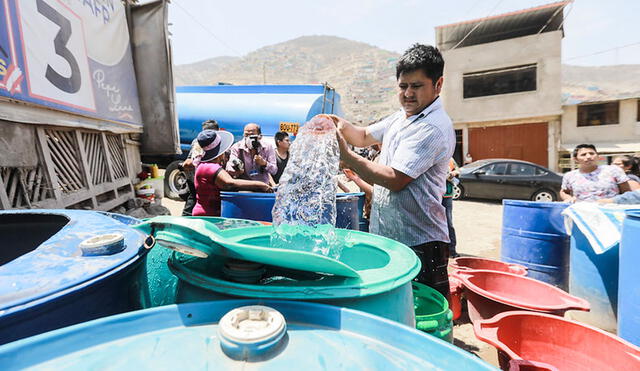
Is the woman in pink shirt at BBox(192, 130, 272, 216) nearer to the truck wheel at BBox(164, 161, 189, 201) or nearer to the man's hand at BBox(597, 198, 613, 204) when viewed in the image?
the man's hand at BBox(597, 198, 613, 204)

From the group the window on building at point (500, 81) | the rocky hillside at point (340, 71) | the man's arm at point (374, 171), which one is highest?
the rocky hillside at point (340, 71)

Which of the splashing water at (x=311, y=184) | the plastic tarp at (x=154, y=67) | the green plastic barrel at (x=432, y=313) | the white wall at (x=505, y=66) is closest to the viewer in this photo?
the green plastic barrel at (x=432, y=313)

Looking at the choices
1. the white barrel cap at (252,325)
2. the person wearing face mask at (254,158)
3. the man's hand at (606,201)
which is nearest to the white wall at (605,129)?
the man's hand at (606,201)

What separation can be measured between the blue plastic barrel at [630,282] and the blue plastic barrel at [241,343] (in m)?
2.18

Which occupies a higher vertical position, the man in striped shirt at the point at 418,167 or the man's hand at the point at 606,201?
the man in striped shirt at the point at 418,167

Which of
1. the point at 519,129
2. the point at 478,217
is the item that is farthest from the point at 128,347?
the point at 519,129

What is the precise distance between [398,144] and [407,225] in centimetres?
48

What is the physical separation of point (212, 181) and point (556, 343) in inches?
108

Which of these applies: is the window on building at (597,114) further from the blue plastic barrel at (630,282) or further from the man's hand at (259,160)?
the man's hand at (259,160)

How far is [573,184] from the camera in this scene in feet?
13.8

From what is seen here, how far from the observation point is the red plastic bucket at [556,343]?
65.8 inches

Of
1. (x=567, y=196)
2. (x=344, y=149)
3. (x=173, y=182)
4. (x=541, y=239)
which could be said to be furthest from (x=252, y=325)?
(x=173, y=182)

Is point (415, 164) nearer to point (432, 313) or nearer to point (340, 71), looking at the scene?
point (432, 313)

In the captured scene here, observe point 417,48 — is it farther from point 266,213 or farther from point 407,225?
point 266,213
